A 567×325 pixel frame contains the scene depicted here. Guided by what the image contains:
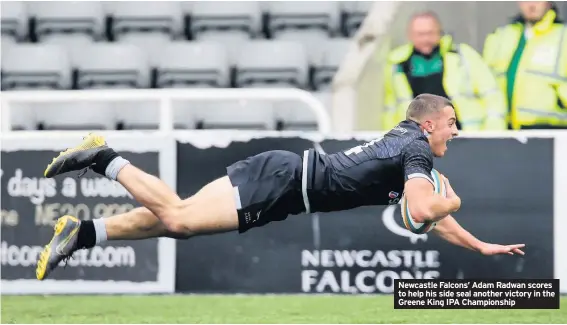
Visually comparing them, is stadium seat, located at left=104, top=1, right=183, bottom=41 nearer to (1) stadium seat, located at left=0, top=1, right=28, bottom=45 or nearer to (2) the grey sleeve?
(1) stadium seat, located at left=0, top=1, right=28, bottom=45

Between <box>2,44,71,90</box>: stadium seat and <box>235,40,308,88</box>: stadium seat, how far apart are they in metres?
1.26

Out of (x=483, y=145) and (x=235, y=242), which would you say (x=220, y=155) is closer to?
(x=235, y=242)

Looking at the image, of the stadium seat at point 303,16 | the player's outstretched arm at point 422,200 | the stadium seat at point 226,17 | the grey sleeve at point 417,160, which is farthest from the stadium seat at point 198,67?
the player's outstretched arm at point 422,200

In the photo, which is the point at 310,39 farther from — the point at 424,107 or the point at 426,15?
the point at 424,107

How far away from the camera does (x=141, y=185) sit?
5570mm

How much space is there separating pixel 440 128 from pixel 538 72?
1358 mm

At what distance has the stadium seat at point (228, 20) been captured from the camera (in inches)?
340

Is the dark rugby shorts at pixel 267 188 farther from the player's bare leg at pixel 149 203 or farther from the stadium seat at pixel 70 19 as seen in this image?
the stadium seat at pixel 70 19

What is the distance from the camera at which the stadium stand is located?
26.7 feet

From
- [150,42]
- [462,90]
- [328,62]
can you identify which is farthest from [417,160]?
[150,42]

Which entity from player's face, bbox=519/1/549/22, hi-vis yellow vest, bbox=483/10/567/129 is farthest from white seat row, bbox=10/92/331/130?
player's face, bbox=519/1/549/22

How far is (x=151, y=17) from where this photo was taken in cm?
876

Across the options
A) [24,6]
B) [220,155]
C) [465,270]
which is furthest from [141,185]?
[24,6]

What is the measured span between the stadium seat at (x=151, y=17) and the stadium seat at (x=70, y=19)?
0.17 m
